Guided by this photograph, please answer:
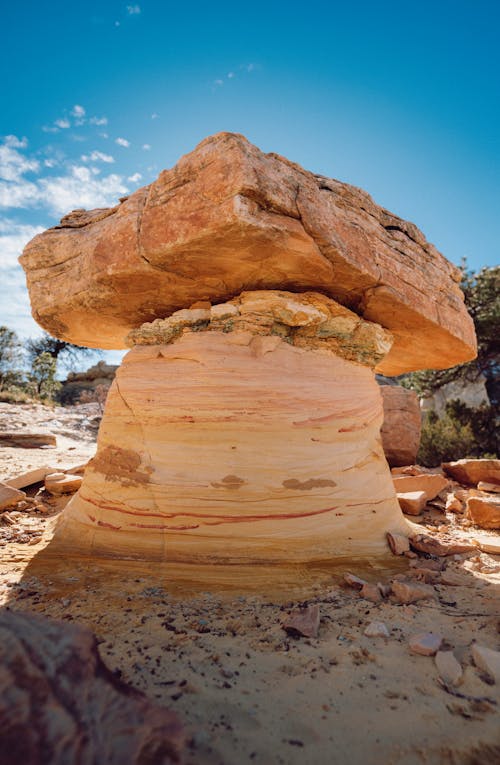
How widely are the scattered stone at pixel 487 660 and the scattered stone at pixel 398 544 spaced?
1.50 metres

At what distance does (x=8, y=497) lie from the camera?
432 centimetres

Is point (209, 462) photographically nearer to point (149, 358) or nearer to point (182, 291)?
point (149, 358)

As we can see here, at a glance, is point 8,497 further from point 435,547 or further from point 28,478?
point 435,547

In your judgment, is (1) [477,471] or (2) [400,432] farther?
(2) [400,432]

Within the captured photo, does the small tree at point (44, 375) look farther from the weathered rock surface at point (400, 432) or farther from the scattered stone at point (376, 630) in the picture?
the scattered stone at point (376, 630)

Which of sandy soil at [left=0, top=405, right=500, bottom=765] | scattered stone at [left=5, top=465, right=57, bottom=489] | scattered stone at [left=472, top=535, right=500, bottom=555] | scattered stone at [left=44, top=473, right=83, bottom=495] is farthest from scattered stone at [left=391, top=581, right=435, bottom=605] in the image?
scattered stone at [left=5, top=465, right=57, bottom=489]

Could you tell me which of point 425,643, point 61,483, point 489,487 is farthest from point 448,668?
point 61,483

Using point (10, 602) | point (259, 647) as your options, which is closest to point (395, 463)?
point (259, 647)

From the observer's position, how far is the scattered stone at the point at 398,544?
329 centimetres

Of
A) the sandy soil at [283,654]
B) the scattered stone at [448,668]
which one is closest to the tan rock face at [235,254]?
the sandy soil at [283,654]

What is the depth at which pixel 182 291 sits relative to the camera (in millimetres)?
3646

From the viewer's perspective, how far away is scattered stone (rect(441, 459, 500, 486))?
18.4 feet

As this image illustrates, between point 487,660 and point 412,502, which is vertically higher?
point 487,660

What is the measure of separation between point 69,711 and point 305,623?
1.34 m
